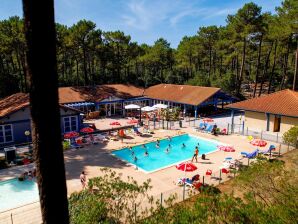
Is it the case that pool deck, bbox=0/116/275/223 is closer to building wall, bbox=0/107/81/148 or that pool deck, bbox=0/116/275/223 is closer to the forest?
building wall, bbox=0/107/81/148

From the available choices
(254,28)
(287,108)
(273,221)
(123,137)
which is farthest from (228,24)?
(273,221)

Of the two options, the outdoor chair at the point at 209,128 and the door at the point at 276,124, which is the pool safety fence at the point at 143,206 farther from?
the door at the point at 276,124

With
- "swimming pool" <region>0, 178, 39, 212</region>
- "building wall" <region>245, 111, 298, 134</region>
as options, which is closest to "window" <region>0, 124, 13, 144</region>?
"swimming pool" <region>0, 178, 39, 212</region>

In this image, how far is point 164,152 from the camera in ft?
85.6

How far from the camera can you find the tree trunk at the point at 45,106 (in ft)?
16.5

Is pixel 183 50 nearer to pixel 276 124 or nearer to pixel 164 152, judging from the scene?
pixel 276 124

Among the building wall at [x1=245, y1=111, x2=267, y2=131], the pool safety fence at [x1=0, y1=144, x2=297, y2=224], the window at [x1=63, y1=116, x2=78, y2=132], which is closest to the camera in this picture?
the pool safety fence at [x1=0, y1=144, x2=297, y2=224]

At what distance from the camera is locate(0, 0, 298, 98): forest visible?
39.1 meters

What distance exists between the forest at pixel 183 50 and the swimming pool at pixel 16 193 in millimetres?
18800

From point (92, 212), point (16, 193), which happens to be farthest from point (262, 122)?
point (92, 212)

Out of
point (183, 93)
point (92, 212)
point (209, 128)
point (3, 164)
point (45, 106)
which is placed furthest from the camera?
point (183, 93)

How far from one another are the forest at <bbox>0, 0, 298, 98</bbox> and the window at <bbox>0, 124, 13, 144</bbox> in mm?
9694

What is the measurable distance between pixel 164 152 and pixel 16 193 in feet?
44.4

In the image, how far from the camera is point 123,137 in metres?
28.9
